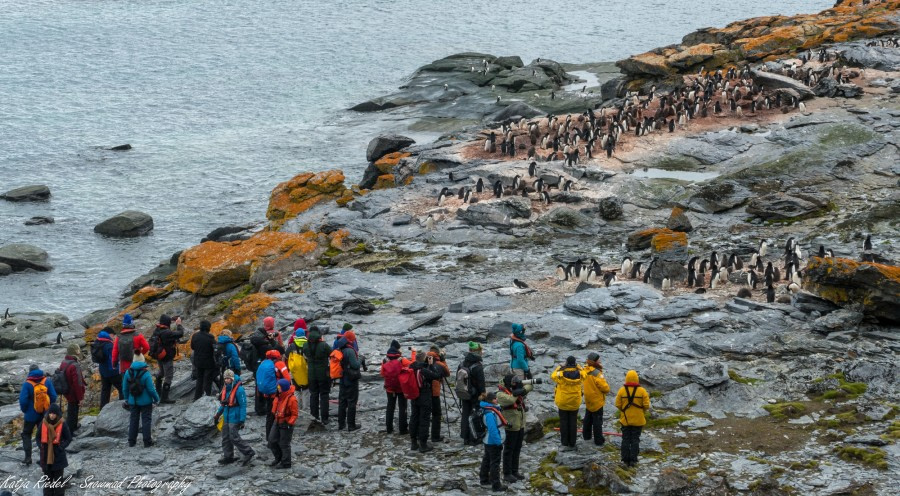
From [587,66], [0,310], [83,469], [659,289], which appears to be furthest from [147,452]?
[587,66]

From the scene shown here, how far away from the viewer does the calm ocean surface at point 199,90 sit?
46.8 meters

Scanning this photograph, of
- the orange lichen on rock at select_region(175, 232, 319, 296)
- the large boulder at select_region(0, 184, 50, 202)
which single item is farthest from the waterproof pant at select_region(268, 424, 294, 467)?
the large boulder at select_region(0, 184, 50, 202)

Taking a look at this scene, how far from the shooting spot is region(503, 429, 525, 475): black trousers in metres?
14.8

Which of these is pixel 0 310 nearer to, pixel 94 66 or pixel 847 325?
pixel 847 325

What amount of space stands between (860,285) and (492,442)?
32.3ft

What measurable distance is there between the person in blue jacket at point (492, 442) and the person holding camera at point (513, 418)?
130 millimetres

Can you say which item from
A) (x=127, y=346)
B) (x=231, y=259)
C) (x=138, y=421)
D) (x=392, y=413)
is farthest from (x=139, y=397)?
(x=231, y=259)

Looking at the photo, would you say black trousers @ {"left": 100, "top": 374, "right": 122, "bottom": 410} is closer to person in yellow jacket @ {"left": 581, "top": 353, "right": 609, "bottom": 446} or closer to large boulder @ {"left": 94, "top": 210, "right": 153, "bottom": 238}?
person in yellow jacket @ {"left": 581, "top": 353, "right": 609, "bottom": 446}

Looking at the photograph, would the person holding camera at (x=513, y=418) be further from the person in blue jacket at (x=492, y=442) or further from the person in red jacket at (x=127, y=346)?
the person in red jacket at (x=127, y=346)

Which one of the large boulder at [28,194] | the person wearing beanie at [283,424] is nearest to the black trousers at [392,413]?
the person wearing beanie at [283,424]

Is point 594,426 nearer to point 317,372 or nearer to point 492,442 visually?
point 492,442

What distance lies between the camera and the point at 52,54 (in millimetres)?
86750

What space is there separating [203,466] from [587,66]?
6021 centimetres

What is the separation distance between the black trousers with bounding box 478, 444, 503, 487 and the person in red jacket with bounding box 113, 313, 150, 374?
6918 mm
